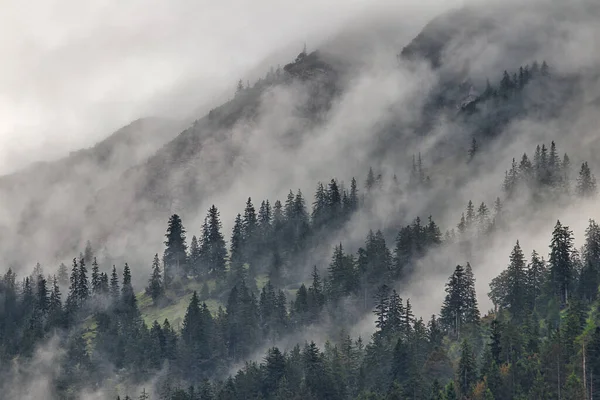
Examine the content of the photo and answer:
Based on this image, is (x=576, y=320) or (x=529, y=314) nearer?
(x=576, y=320)

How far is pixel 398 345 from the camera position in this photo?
19862 centimetres

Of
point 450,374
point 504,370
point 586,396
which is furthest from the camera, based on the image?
point 450,374

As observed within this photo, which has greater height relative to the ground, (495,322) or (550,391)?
(495,322)

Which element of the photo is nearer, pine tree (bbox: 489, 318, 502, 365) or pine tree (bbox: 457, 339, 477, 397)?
pine tree (bbox: 457, 339, 477, 397)

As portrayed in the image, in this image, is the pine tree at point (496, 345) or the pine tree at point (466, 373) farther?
the pine tree at point (496, 345)

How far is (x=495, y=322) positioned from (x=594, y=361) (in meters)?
21.8

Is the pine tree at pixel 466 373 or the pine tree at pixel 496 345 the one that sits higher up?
the pine tree at pixel 496 345

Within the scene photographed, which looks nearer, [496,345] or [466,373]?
[466,373]

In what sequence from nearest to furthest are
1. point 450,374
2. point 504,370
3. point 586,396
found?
point 586,396 → point 504,370 → point 450,374

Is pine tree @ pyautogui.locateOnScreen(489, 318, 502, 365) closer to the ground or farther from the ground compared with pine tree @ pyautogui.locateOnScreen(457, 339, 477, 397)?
farther from the ground

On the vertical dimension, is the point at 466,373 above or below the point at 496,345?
below

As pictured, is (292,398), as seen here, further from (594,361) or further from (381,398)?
(594,361)

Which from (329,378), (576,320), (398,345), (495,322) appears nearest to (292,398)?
(329,378)

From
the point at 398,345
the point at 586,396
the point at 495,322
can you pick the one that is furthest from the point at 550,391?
the point at 398,345
